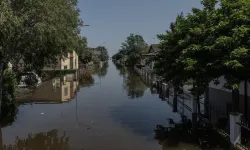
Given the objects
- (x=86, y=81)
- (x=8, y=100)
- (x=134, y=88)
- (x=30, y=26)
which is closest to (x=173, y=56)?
(x=30, y=26)

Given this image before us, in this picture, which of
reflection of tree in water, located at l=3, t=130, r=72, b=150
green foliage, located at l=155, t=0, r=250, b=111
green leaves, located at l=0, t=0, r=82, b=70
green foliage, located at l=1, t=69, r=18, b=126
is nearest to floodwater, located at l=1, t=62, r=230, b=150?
reflection of tree in water, located at l=3, t=130, r=72, b=150

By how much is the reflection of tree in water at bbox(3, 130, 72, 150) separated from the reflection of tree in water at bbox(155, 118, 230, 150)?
3579 mm

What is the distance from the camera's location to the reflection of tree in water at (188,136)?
10516 millimetres

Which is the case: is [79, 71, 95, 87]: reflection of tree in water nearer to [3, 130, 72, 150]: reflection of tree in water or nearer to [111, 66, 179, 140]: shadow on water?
[111, 66, 179, 140]: shadow on water

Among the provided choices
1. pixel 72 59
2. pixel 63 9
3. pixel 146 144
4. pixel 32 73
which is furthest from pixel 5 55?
pixel 72 59

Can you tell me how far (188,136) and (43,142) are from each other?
5.52 meters

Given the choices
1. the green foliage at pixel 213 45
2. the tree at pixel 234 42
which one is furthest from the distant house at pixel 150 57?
the tree at pixel 234 42

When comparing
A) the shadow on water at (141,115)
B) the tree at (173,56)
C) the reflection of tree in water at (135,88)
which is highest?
the tree at (173,56)

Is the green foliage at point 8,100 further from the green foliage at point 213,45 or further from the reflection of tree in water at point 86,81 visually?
the reflection of tree in water at point 86,81

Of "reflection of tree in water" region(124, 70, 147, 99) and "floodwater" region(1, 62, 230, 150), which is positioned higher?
"reflection of tree in water" region(124, 70, 147, 99)

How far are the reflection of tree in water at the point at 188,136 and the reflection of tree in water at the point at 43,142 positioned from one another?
11.7 ft

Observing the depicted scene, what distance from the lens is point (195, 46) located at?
9438mm

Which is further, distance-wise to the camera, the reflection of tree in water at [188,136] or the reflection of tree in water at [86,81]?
the reflection of tree in water at [86,81]

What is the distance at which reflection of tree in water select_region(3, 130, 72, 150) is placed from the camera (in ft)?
34.7
